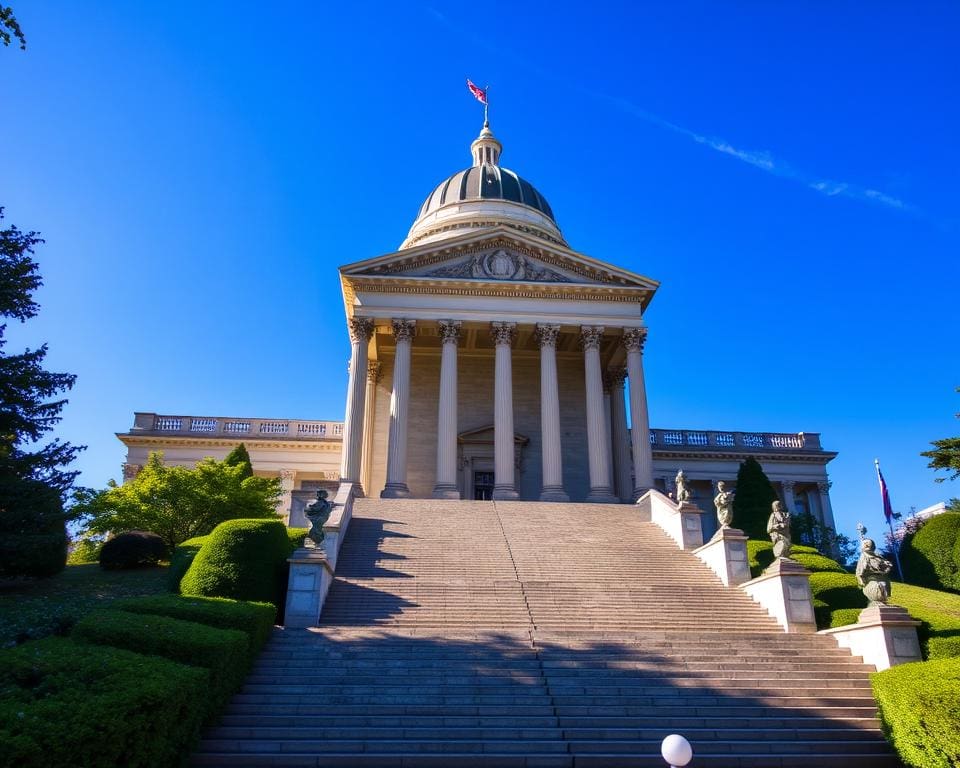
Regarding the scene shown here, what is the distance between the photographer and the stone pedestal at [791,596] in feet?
59.4

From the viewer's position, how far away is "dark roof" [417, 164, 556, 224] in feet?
184

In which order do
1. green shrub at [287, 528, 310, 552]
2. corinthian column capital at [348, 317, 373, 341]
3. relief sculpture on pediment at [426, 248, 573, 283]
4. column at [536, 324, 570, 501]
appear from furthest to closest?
1. relief sculpture on pediment at [426, 248, 573, 283]
2. corinthian column capital at [348, 317, 373, 341]
3. column at [536, 324, 570, 501]
4. green shrub at [287, 528, 310, 552]

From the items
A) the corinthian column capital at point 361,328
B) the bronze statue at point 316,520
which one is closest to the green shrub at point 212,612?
the bronze statue at point 316,520

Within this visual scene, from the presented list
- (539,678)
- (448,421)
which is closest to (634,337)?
Answer: (448,421)

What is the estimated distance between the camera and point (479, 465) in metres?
40.4

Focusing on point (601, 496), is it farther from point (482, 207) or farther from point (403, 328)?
point (482, 207)

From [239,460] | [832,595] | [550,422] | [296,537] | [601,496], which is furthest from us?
[550,422]

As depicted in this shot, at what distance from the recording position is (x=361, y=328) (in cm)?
3703

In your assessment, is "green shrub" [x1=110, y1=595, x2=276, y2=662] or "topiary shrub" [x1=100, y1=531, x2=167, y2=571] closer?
"green shrub" [x1=110, y1=595, x2=276, y2=662]

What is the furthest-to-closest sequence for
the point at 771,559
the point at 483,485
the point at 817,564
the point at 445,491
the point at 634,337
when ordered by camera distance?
the point at 483,485 < the point at 634,337 < the point at 445,491 < the point at 771,559 < the point at 817,564

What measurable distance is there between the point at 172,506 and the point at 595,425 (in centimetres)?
1944

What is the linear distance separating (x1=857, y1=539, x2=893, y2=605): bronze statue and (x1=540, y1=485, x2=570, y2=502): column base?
18076 millimetres

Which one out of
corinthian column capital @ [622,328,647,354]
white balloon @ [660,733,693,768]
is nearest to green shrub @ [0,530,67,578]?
white balloon @ [660,733,693,768]

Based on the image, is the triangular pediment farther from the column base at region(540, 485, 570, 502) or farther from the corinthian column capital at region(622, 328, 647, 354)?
the column base at region(540, 485, 570, 502)
